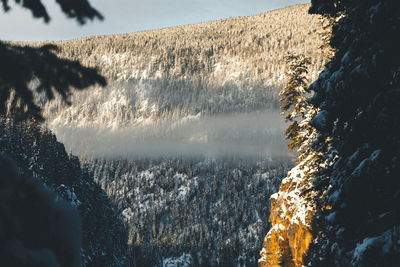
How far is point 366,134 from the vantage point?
19.2 feet

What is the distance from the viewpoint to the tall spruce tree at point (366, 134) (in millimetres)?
4984

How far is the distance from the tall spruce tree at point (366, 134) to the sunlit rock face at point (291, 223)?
271 inches

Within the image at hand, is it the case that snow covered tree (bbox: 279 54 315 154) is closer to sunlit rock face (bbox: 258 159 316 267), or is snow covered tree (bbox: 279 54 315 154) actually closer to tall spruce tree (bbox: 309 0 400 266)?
sunlit rock face (bbox: 258 159 316 267)

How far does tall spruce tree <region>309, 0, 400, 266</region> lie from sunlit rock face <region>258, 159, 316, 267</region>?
6.89 meters

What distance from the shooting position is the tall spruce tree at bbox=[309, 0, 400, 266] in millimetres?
4984

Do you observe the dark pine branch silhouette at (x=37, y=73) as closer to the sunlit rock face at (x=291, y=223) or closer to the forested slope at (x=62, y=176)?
the sunlit rock face at (x=291, y=223)

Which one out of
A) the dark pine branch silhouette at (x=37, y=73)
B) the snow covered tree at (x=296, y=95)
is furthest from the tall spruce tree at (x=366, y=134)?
the snow covered tree at (x=296, y=95)

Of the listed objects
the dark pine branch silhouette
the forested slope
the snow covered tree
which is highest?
the forested slope

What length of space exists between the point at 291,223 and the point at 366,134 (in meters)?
9.99

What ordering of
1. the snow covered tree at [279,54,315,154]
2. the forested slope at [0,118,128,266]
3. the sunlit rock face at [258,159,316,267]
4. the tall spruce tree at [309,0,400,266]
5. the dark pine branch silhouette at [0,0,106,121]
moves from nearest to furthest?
the dark pine branch silhouette at [0,0,106,121] → the tall spruce tree at [309,0,400,266] → the sunlit rock face at [258,159,316,267] → the snow covered tree at [279,54,315,154] → the forested slope at [0,118,128,266]

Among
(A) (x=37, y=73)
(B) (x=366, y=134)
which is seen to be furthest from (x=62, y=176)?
(A) (x=37, y=73)

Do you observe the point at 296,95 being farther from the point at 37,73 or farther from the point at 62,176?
the point at 62,176

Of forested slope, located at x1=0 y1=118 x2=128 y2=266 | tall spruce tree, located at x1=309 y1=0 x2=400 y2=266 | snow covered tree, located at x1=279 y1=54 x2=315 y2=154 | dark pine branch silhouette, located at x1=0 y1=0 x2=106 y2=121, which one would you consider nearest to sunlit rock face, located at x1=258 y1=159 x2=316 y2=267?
snow covered tree, located at x1=279 y1=54 x2=315 y2=154

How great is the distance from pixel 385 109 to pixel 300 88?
1028cm
